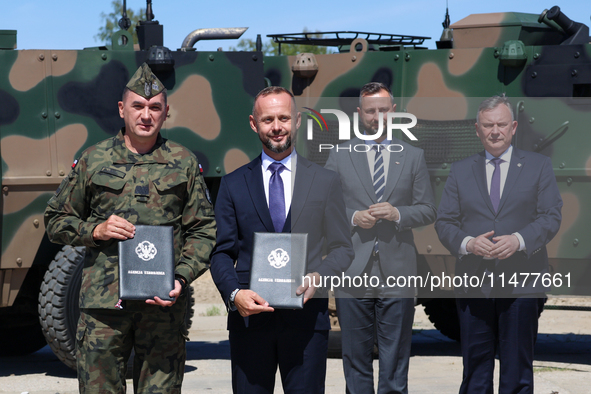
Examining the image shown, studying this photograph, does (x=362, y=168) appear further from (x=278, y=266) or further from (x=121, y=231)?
(x=121, y=231)

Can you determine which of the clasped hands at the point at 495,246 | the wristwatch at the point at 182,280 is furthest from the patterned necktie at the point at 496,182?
the wristwatch at the point at 182,280

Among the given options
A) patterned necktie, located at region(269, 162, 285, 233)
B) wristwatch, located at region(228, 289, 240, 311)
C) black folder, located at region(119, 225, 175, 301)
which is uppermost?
patterned necktie, located at region(269, 162, 285, 233)

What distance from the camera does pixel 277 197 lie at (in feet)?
11.2

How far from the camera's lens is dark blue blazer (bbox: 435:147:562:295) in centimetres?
380

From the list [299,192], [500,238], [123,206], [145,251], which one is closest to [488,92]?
[500,238]

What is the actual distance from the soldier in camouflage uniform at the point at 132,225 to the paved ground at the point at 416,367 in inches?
84.2

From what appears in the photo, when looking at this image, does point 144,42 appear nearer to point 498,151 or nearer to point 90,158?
point 90,158

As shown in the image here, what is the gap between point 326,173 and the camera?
3469mm

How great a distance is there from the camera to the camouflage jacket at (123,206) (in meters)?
3.60

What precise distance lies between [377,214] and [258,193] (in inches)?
31.2

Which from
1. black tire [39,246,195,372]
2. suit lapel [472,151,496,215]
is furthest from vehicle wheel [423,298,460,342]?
suit lapel [472,151,496,215]

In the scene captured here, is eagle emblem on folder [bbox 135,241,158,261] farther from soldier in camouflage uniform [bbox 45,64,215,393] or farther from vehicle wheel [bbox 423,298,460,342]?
vehicle wheel [bbox 423,298,460,342]

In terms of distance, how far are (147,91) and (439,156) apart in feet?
8.77

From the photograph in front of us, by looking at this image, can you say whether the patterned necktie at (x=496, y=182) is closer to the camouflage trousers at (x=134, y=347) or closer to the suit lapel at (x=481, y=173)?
the suit lapel at (x=481, y=173)
